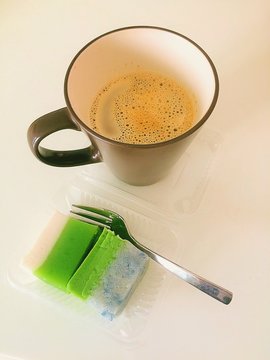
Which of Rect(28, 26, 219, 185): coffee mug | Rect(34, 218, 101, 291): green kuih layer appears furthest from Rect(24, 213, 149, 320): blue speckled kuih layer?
Rect(28, 26, 219, 185): coffee mug

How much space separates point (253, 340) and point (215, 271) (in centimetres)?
11

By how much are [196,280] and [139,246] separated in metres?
0.10

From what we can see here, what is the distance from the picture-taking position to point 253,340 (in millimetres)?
523

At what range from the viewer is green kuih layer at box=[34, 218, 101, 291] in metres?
0.52

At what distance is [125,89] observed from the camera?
25.6 inches

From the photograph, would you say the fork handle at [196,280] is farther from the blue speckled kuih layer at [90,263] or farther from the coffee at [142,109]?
the coffee at [142,109]

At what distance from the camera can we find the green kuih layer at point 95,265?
0.51 m

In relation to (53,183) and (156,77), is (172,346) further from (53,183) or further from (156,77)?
(156,77)

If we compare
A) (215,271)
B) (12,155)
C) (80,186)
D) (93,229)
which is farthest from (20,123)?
(215,271)

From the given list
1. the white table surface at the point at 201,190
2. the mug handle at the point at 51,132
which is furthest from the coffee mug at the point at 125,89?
the white table surface at the point at 201,190

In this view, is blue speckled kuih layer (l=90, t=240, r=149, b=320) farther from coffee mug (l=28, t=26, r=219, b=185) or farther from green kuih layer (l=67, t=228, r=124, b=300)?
coffee mug (l=28, t=26, r=219, b=185)

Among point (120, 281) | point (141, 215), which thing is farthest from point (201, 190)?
point (120, 281)

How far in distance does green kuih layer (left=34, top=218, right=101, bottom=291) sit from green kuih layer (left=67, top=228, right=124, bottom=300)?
0.03ft

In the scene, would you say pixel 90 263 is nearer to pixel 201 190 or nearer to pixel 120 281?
pixel 120 281
